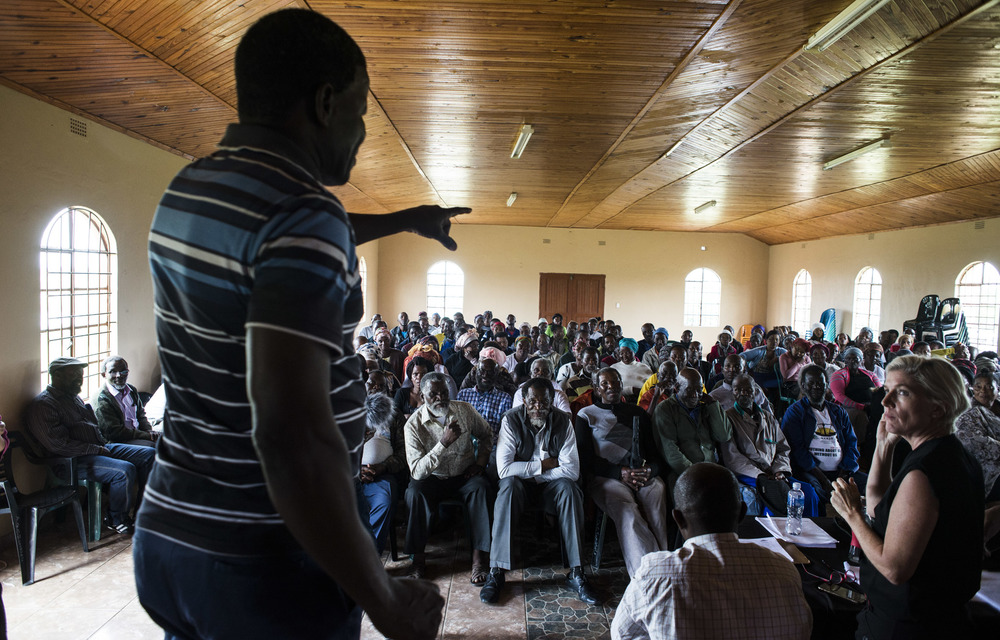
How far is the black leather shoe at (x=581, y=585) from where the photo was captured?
3523mm

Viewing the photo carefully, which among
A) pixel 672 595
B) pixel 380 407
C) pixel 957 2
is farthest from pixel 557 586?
pixel 957 2

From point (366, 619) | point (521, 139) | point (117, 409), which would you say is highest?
point (521, 139)

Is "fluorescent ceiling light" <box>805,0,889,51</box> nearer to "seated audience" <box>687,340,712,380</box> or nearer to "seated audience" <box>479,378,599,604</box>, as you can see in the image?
"seated audience" <box>479,378,599,604</box>

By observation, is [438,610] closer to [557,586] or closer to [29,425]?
[557,586]

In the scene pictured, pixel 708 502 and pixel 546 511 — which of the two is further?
pixel 546 511

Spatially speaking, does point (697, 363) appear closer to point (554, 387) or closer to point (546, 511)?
point (554, 387)

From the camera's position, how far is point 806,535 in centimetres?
287

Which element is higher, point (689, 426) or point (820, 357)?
point (820, 357)

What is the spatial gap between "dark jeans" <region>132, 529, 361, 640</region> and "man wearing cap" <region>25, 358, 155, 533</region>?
419cm

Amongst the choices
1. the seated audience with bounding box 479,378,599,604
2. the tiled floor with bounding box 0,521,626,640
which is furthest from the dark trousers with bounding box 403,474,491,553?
the tiled floor with bounding box 0,521,626,640

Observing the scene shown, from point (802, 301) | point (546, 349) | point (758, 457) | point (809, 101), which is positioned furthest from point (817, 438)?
point (802, 301)

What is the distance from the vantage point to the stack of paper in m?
2.78

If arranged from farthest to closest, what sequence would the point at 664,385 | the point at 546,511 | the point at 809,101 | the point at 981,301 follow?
the point at 981,301 < the point at 809,101 < the point at 664,385 < the point at 546,511

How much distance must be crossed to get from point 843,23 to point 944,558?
3.60 m
